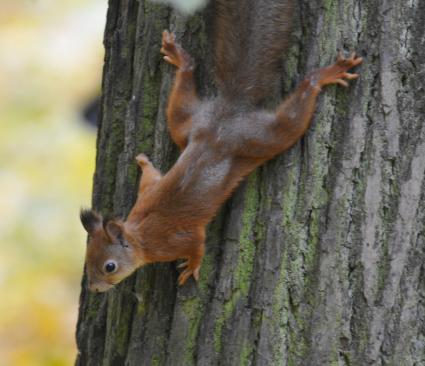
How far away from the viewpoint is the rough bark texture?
8.47 feet

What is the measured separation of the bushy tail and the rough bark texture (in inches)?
3.2

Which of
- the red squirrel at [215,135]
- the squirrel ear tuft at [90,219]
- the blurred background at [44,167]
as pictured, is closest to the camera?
the red squirrel at [215,135]

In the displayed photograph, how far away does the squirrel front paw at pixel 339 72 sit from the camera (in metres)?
2.58

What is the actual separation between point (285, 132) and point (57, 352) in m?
2.32

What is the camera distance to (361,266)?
2604mm

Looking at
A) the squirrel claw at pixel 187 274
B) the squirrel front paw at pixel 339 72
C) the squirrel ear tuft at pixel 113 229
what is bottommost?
the squirrel claw at pixel 187 274

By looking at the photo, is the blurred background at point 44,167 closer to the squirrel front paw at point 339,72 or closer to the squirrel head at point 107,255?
the squirrel head at point 107,255

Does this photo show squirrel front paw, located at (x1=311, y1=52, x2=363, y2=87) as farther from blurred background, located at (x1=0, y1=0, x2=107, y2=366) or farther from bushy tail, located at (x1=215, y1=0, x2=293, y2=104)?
blurred background, located at (x1=0, y1=0, x2=107, y2=366)

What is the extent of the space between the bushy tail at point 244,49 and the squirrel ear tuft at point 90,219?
631mm

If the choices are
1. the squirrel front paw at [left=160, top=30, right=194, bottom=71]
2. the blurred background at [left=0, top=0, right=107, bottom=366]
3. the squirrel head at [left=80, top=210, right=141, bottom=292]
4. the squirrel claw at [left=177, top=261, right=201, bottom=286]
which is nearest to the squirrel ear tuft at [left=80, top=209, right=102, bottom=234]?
the squirrel head at [left=80, top=210, right=141, bottom=292]

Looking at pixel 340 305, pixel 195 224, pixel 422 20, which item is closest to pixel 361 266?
pixel 340 305

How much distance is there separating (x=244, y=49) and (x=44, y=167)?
2.73 meters

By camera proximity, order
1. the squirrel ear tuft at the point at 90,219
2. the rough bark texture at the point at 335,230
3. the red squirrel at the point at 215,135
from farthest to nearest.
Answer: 1. the squirrel ear tuft at the point at 90,219
2. the red squirrel at the point at 215,135
3. the rough bark texture at the point at 335,230

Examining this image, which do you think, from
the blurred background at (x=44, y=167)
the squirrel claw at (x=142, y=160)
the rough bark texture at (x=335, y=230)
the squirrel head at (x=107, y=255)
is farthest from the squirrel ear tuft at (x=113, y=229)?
the blurred background at (x=44, y=167)
